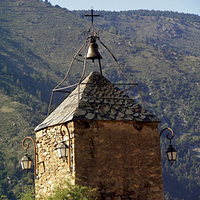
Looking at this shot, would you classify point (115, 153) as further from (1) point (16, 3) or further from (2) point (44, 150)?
(1) point (16, 3)

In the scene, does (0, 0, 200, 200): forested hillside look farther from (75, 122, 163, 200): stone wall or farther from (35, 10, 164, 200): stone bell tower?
(75, 122, 163, 200): stone wall

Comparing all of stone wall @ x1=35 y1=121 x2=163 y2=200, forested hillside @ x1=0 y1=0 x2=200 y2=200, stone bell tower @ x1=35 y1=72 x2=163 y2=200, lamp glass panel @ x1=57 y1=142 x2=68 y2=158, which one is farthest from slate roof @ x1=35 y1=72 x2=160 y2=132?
forested hillside @ x1=0 y1=0 x2=200 y2=200

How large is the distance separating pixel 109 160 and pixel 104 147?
0.25 meters

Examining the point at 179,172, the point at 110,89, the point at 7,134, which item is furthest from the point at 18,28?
the point at 110,89

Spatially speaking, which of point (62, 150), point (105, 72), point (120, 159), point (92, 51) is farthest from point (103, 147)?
point (105, 72)

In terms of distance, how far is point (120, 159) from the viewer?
1105 centimetres

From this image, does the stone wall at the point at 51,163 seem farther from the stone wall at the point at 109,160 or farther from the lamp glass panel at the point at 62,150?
the lamp glass panel at the point at 62,150

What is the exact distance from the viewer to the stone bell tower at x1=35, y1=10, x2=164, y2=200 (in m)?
10.8

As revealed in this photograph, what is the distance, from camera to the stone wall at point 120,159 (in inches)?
423

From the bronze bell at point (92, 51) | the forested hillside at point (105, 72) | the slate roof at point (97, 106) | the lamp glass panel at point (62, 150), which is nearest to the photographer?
the lamp glass panel at point (62, 150)

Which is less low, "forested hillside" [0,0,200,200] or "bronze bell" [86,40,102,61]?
"forested hillside" [0,0,200,200]

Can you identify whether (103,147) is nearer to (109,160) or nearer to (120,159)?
(109,160)

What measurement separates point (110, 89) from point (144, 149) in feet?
4.75

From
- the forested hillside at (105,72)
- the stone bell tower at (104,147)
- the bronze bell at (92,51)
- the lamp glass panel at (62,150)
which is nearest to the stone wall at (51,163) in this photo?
the stone bell tower at (104,147)
